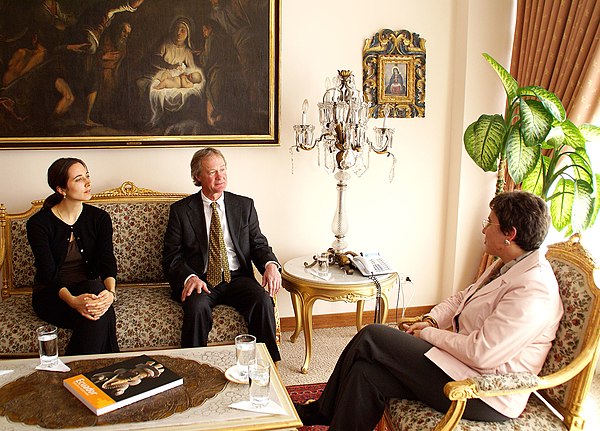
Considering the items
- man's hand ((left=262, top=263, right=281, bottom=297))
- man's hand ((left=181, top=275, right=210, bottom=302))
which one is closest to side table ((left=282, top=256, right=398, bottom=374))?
man's hand ((left=262, top=263, right=281, bottom=297))

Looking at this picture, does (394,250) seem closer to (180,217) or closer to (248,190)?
(248,190)

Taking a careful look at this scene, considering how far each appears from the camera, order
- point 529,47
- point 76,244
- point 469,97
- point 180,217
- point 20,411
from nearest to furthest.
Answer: point 20,411, point 76,244, point 180,217, point 529,47, point 469,97

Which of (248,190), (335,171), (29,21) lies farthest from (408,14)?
(29,21)

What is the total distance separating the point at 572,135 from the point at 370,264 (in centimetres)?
130

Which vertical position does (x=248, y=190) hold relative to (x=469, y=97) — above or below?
below

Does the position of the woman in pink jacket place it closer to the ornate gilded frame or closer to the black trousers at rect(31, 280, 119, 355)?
the black trousers at rect(31, 280, 119, 355)

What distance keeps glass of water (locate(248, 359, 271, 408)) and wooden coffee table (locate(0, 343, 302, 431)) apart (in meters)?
0.06

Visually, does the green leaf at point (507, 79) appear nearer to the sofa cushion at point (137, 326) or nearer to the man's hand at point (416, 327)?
the man's hand at point (416, 327)

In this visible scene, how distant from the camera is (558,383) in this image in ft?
6.84

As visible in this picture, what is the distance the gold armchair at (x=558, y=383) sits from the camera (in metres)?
2.05

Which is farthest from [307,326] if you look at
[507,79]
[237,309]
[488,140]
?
[507,79]

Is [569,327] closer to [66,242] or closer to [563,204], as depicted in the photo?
[563,204]

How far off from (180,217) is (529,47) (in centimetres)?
242

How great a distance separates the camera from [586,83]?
3338 millimetres
